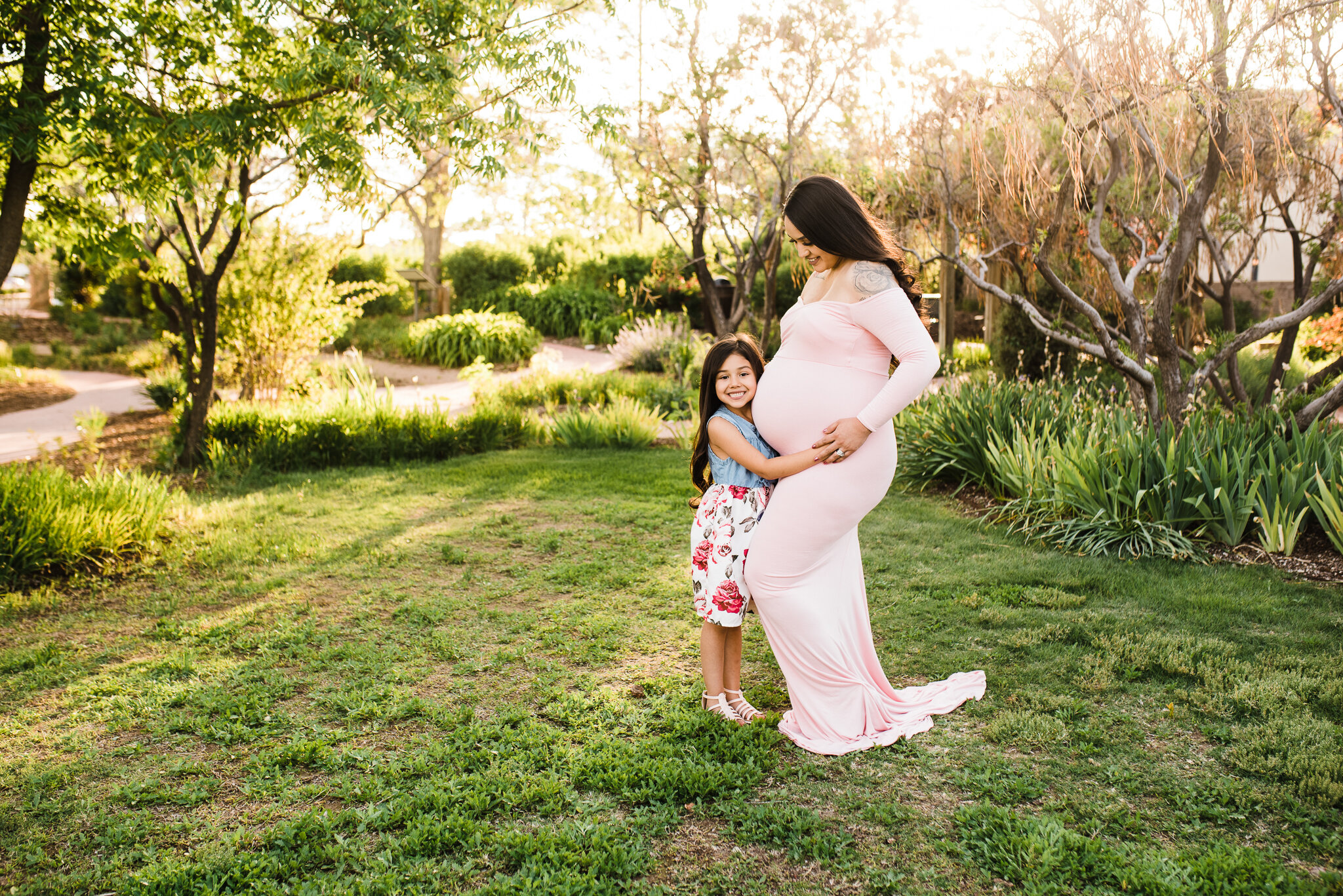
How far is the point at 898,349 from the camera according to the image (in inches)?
115

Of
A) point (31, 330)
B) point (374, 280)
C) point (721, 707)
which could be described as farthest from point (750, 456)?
point (31, 330)

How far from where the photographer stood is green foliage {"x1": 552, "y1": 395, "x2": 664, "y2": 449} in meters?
9.64

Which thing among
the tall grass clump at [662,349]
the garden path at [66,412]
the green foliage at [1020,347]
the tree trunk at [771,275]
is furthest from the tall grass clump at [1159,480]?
the garden path at [66,412]

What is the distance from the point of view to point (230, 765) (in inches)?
123

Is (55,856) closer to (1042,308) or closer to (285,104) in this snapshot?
(285,104)

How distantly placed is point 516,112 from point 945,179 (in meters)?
4.05

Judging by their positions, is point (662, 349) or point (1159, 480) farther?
point (662, 349)

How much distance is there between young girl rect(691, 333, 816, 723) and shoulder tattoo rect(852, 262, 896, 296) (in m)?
0.55

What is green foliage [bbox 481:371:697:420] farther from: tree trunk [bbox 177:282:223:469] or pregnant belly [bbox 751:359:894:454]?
pregnant belly [bbox 751:359:894:454]

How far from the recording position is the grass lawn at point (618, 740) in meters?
2.54

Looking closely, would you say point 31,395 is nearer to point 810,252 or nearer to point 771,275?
point 771,275

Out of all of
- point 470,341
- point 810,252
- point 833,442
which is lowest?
point 833,442

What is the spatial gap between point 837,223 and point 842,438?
76 cm

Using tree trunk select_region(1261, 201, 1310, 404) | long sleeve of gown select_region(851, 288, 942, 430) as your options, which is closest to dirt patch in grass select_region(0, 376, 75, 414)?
long sleeve of gown select_region(851, 288, 942, 430)
